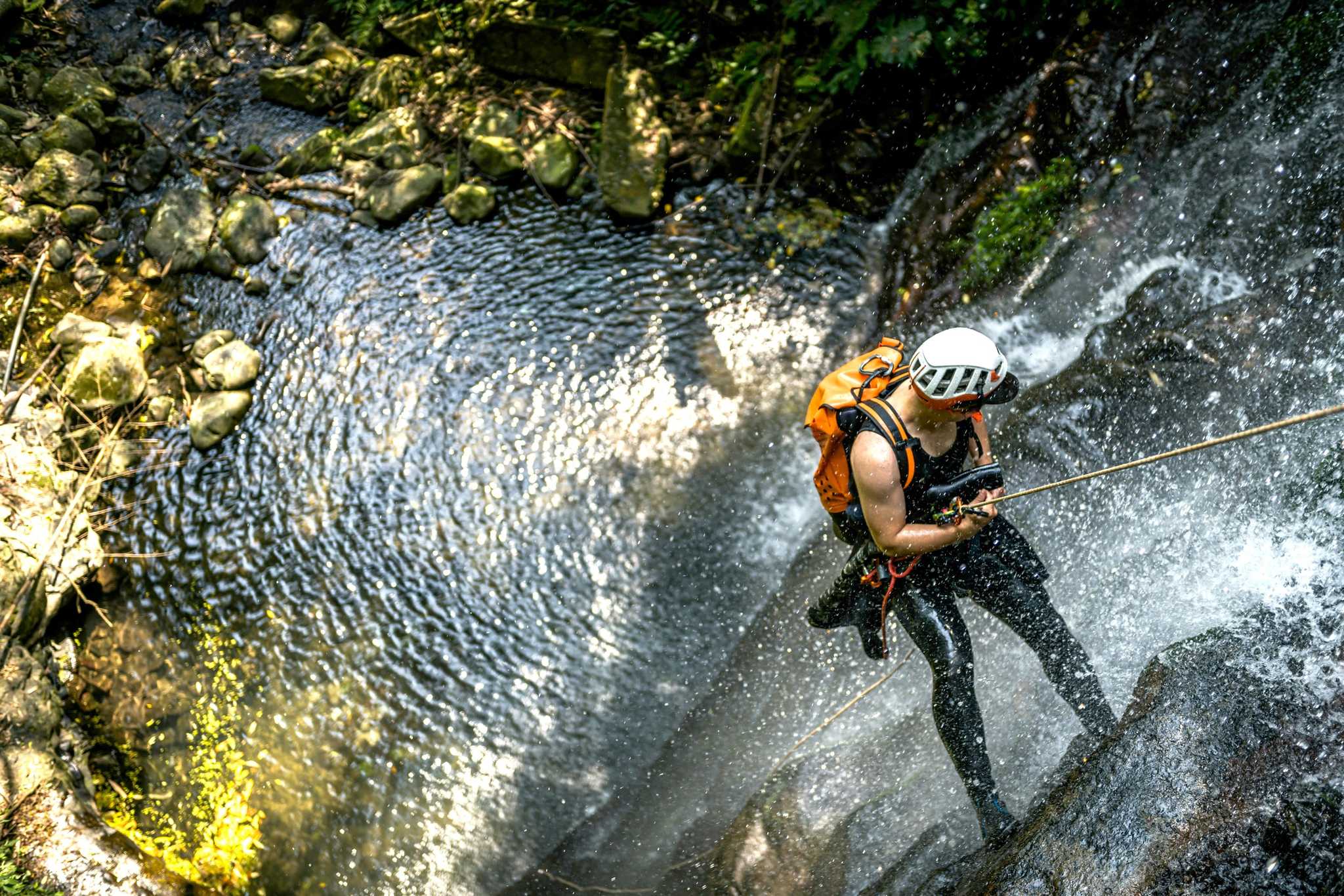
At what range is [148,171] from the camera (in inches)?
324

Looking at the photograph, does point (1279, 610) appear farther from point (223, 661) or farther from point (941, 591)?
point (223, 661)

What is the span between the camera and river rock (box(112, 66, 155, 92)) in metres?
8.98

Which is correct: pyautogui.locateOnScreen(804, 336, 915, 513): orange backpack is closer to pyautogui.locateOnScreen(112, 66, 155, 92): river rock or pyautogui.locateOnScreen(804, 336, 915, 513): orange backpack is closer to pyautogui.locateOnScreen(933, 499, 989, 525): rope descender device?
pyautogui.locateOnScreen(933, 499, 989, 525): rope descender device

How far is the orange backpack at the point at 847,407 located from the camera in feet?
11.1

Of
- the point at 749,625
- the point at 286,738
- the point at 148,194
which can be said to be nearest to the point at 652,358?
the point at 749,625

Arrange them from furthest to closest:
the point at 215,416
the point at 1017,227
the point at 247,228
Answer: the point at 247,228
the point at 215,416
the point at 1017,227

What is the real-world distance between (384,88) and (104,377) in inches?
161

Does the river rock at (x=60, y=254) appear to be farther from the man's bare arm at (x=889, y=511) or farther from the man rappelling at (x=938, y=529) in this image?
the man's bare arm at (x=889, y=511)

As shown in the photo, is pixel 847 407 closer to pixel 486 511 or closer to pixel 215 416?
pixel 486 511

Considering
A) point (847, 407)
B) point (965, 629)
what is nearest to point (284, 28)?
point (847, 407)

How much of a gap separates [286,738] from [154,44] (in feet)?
27.6

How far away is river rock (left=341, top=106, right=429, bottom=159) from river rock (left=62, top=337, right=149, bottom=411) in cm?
293

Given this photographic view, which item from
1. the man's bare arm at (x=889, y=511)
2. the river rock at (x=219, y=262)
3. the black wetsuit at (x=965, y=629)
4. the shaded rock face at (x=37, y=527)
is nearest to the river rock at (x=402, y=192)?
the river rock at (x=219, y=262)

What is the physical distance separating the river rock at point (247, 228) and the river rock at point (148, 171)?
1.01 meters
